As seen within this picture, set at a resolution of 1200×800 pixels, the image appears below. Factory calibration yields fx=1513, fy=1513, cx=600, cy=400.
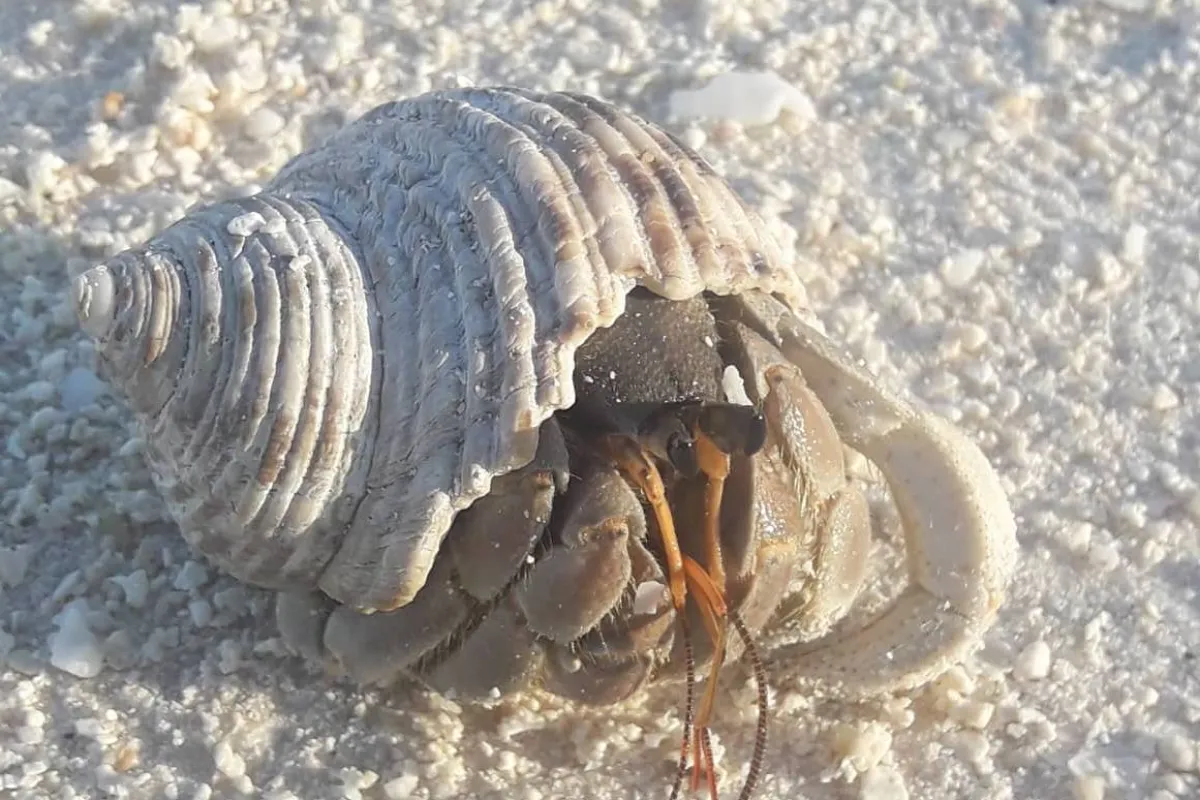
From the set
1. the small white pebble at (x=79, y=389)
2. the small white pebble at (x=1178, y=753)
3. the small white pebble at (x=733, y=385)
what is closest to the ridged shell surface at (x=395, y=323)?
the small white pebble at (x=733, y=385)

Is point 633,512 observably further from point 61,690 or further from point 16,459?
point 16,459

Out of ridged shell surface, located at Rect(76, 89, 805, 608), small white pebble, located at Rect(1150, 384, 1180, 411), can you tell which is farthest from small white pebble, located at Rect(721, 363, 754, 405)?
small white pebble, located at Rect(1150, 384, 1180, 411)

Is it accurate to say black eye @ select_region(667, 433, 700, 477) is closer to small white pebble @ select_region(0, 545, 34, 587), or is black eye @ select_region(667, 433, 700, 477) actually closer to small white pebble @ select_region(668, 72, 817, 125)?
small white pebble @ select_region(0, 545, 34, 587)

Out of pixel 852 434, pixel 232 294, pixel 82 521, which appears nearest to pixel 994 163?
pixel 852 434

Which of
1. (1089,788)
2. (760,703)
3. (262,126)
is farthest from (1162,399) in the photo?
(262,126)

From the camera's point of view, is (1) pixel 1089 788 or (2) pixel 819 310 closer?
(1) pixel 1089 788

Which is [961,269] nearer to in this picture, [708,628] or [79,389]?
[708,628]
